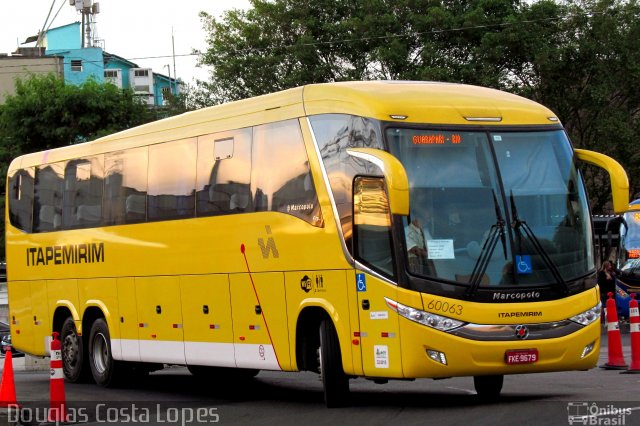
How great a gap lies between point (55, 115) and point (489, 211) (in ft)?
121

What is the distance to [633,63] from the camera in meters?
39.9

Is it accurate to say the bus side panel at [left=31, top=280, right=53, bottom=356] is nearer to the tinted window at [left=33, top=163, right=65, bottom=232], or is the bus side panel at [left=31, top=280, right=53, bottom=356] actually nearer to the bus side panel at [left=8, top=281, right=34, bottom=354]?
the bus side panel at [left=8, top=281, right=34, bottom=354]

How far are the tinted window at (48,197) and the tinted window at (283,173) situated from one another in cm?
661

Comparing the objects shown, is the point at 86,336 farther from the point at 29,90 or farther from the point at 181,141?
the point at 29,90

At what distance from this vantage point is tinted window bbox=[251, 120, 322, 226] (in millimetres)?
13594

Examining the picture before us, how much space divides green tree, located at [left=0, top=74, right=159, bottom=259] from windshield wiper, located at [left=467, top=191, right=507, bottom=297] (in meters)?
35.5

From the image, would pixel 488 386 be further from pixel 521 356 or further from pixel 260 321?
pixel 260 321

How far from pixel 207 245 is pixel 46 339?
5865 mm

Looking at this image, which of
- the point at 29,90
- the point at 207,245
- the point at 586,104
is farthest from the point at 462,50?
the point at 207,245

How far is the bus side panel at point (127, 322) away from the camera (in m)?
17.9

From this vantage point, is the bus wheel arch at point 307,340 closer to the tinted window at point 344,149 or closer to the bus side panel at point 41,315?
the tinted window at point 344,149

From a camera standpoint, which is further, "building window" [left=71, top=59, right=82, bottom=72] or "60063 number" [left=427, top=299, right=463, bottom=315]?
"building window" [left=71, top=59, right=82, bottom=72]

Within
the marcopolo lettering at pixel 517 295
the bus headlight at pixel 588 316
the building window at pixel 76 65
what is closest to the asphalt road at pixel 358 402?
the bus headlight at pixel 588 316

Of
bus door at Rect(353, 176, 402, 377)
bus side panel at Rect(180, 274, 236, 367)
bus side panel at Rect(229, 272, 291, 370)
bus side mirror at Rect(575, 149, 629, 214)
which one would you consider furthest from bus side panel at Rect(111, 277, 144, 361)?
bus side mirror at Rect(575, 149, 629, 214)
